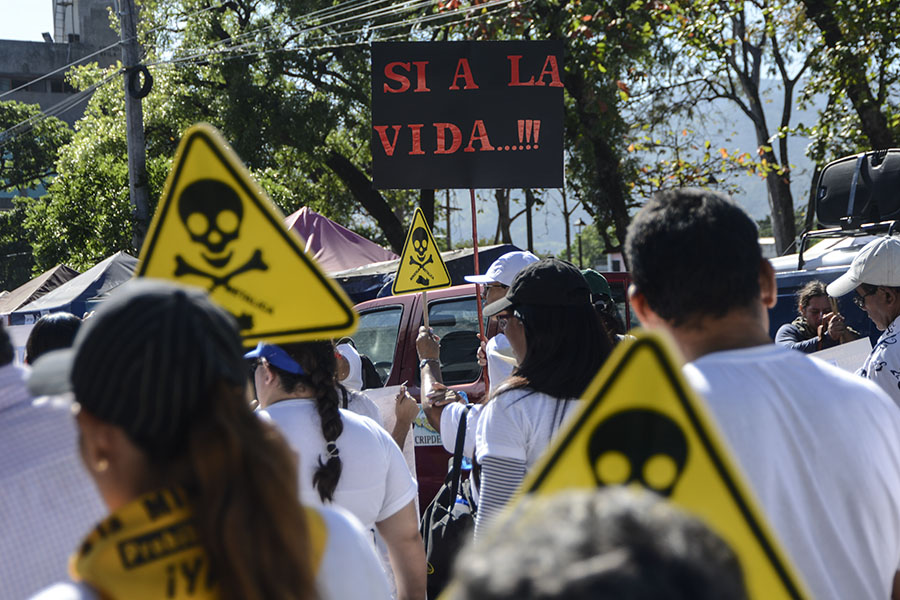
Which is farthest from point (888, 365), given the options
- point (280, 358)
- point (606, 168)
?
point (606, 168)

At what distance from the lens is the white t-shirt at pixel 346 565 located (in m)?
1.44

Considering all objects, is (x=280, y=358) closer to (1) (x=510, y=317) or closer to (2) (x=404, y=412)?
(1) (x=510, y=317)

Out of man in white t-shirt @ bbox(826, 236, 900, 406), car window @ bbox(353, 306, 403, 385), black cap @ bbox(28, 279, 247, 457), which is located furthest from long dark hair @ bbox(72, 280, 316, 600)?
car window @ bbox(353, 306, 403, 385)

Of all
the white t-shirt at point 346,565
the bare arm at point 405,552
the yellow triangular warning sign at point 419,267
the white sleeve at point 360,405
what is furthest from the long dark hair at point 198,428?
the yellow triangular warning sign at point 419,267

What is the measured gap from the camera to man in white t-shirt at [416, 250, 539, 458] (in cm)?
337

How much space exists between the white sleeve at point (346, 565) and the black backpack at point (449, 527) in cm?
192

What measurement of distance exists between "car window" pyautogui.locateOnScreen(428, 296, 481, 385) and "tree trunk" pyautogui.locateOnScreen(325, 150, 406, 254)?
47.8 ft

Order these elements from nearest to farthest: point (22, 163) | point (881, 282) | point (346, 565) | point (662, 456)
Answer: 1. point (662, 456)
2. point (346, 565)
3. point (881, 282)
4. point (22, 163)

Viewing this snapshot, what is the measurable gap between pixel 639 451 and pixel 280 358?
186 cm

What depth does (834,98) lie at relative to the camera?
11.1 m

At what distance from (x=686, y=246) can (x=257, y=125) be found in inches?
793

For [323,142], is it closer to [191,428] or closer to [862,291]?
[862,291]

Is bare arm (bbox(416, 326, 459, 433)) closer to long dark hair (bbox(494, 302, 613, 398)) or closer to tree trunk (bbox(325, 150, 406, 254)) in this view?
long dark hair (bbox(494, 302, 613, 398))

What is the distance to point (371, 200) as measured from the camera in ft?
74.2
